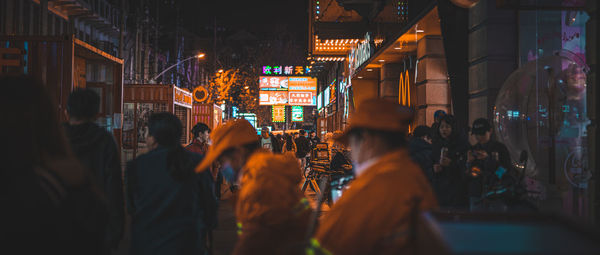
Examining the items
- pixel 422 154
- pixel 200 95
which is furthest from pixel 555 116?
pixel 200 95

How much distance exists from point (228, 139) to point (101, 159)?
1.26 m

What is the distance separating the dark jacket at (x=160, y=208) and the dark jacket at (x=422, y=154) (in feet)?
10.7

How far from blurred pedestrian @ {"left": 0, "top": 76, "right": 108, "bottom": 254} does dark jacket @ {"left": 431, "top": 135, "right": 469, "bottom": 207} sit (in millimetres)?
4447

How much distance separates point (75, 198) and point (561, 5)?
627 centimetres

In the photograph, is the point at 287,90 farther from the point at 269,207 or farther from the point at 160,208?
the point at 269,207

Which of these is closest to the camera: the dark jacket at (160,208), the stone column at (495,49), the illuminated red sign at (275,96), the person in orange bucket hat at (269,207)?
the person in orange bucket hat at (269,207)

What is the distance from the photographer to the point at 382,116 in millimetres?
2123

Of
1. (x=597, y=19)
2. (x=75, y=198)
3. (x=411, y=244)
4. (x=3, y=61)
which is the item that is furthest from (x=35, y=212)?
(x=3, y=61)

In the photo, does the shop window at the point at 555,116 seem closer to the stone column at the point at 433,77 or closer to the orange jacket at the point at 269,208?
the orange jacket at the point at 269,208

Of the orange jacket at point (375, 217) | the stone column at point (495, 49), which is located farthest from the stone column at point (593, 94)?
the orange jacket at point (375, 217)

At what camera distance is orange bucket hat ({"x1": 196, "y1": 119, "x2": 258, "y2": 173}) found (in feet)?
10.2

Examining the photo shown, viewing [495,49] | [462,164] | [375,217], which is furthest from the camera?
[495,49]

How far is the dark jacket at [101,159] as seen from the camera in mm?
3626

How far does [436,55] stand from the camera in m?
11.2
